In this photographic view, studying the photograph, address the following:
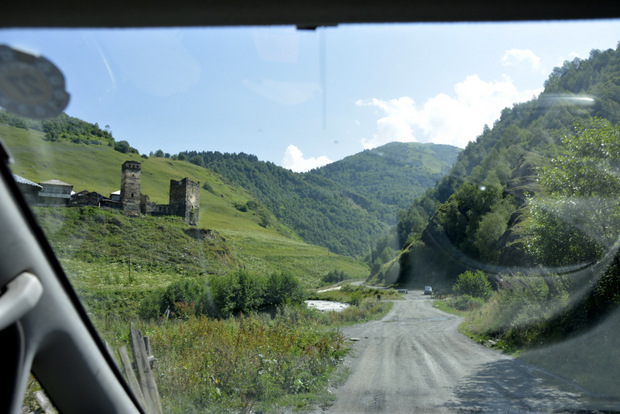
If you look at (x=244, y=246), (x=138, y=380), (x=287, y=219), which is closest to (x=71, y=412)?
(x=138, y=380)

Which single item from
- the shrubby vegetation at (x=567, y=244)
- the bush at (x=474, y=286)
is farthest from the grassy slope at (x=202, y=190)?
the bush at (x=474, y=286)

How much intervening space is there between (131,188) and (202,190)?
4609 mm

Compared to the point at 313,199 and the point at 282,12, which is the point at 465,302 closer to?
the point at 313,199

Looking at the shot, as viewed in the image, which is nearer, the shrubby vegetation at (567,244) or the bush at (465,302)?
the shrubby vegetation at (567,244)

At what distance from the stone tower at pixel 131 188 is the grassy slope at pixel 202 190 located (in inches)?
4.5

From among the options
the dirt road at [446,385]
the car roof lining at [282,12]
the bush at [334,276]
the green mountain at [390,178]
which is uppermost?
the green mountain at [390,178]

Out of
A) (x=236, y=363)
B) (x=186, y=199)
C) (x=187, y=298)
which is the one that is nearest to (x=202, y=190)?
(x=186, y=199)

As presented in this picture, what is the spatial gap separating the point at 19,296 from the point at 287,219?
1319cm

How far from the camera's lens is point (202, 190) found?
1029 centimetres

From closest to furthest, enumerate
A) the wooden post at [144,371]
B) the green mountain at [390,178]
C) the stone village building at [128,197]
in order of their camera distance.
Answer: the stone village building at [128,197], the wooden post at [144,371], the green mountain at [390,178]

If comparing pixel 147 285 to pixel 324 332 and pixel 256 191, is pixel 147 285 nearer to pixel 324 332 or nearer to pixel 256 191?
pixel 324 332

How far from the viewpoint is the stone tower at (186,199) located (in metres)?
7.72

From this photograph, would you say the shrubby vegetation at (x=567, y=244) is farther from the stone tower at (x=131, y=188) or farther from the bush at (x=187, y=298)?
the stone tower at (x=131, y=188)

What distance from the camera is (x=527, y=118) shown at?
51500mm
